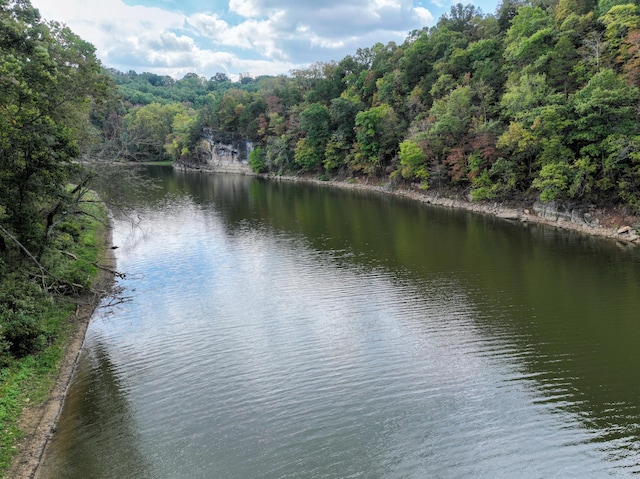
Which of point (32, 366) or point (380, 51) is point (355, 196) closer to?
point (380, 51)

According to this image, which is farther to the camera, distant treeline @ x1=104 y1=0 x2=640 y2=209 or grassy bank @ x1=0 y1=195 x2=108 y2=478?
distant treeline @ x1=104 y1=0 x2=640 y2=209

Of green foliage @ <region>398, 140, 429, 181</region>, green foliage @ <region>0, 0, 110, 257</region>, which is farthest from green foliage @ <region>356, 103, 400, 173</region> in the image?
green foliage @ <region>0, 0, 110, 257</region>

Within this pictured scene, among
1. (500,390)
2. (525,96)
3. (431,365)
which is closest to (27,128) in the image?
(431,365)

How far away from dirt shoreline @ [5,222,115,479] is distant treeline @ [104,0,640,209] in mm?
6626

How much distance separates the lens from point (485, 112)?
38125mm

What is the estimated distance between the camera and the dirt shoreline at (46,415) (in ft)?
27.9

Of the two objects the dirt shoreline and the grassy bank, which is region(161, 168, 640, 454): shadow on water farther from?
the grassy bank

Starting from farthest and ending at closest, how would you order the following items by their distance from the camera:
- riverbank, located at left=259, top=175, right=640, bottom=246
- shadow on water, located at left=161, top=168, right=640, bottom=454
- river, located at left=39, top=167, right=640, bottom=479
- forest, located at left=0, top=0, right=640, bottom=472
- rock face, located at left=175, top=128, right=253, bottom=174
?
rock face, located at left=175, top=128, right=253, bottom=174
riverbank, located at left=259, top=175, right=640, bottom=246
forest, located at left=0, top=0, right=640, bottom=472
shadow on water, located at left=161, top=168, right=640, bottom=454
river, located at left=39, top=167, right=640, bottom=479

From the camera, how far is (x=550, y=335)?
551 inches

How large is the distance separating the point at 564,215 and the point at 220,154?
66821mm

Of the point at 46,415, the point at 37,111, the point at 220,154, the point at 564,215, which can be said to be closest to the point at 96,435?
the point at 46,415

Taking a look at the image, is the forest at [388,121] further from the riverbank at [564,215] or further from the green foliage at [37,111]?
the riverbank at [564,215]

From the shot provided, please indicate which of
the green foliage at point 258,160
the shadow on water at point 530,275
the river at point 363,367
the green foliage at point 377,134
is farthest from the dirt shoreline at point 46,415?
the green foliage at point 258,160

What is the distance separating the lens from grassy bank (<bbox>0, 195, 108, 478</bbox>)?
31.2 ft
